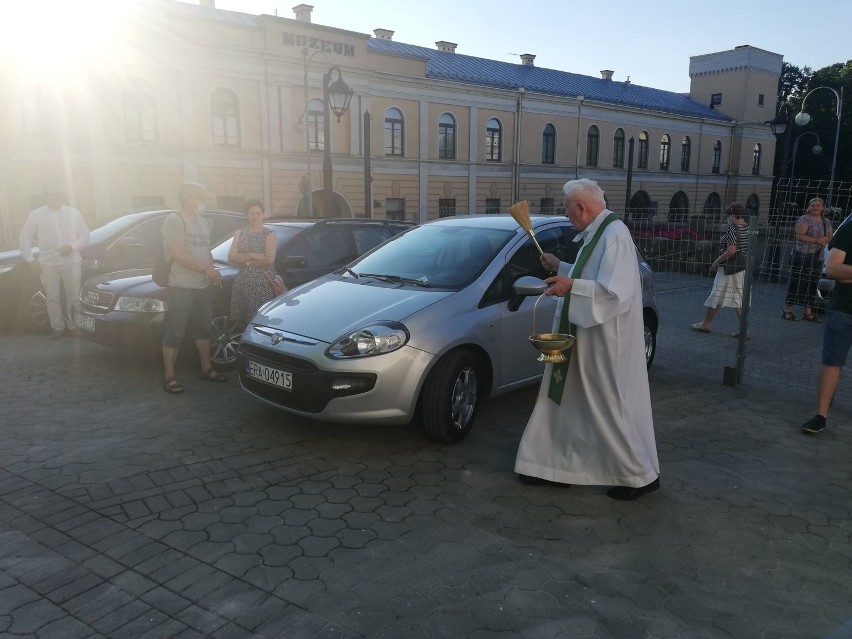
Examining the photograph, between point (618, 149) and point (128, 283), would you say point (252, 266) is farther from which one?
point (618, 149)

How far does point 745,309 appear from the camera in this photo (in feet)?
22.3

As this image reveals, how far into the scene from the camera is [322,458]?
15.5 ft

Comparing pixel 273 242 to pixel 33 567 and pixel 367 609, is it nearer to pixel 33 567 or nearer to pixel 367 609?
pixel 33 567

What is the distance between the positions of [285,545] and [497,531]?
1150 mm

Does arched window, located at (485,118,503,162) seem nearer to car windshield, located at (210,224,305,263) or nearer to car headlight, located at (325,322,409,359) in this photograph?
car windshield, located at (210,224,305,263)

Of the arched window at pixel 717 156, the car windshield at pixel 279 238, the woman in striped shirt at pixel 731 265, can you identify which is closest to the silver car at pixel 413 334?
the car windshield at pixel 279 238

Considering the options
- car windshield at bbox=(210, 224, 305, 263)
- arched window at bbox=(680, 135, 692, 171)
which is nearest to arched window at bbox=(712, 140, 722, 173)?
arched window at bbox=(680, 135, 692, 171)

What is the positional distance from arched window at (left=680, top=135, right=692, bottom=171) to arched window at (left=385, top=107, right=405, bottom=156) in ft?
84.4

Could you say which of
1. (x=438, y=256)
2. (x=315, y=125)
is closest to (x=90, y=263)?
(x=438, y=256)

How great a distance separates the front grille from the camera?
6.77m

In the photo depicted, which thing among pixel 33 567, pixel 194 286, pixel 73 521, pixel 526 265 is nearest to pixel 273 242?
pixel 194 286

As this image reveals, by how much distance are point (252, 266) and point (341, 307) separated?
1.82 metres

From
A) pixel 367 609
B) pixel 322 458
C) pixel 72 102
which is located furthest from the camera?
pixel 72 102

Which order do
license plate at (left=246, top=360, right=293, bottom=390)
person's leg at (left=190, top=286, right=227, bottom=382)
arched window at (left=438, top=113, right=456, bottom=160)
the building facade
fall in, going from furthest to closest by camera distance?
arched window at (left=438, top=113, right=456, bottom=160)
the building facade
person's leg at (left=190, top=286, right=227, bottom=382)
license plate at (left=246, top=360, right=293, bottom=390)
